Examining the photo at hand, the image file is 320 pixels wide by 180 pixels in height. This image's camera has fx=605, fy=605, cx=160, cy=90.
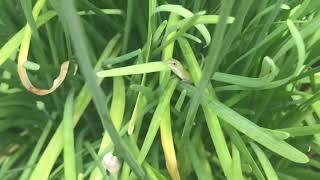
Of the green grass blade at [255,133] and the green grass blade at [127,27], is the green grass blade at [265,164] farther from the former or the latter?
the green grass blade at [127,27]

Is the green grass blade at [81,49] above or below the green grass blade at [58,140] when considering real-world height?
above

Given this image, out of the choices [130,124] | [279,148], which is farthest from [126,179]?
[279,148]

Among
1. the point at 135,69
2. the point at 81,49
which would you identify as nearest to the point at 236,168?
the point at 135,69

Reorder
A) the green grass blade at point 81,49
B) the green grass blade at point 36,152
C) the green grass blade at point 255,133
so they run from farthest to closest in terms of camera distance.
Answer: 1. the green grass blade at point 36,152
2. the green grass blade at point 255,133
3. the green grass blade at point 81,49

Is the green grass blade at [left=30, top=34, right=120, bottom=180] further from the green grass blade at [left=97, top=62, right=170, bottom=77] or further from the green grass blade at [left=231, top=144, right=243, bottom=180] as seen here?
the green grass blade at [left=231, top=144, right=243, bottom=180]

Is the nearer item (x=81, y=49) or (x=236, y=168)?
(x=81, y=49)

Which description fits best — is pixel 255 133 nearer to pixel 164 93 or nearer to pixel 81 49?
pixel 164 93

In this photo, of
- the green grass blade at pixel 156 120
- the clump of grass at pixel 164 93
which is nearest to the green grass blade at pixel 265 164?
the clump of grass at pixel 164 93

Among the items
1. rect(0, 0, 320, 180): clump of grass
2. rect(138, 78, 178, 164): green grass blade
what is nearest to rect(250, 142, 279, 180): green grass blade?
rect(0, 0, 320, 180): clump of grass
